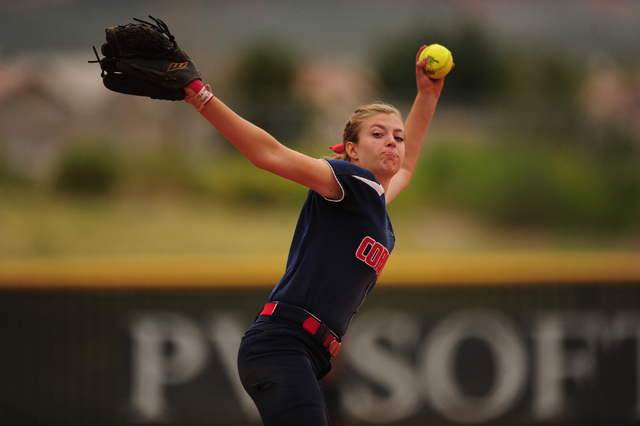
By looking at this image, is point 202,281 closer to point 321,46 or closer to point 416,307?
point 416,307

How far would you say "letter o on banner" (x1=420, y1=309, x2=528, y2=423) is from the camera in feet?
21.4

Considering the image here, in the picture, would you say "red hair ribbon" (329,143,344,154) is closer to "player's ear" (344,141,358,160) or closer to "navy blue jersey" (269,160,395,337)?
"player's ear" (344,141,358,160)

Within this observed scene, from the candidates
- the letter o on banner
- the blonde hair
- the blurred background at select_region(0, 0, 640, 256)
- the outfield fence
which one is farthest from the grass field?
the blonde hair

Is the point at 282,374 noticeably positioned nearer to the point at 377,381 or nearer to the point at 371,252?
the point at 371,252

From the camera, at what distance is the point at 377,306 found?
21.8 feet

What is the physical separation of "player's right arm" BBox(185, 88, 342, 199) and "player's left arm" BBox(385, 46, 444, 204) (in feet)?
3.18

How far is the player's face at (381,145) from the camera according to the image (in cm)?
276

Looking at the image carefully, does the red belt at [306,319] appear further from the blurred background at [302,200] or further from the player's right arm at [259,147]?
the blurred background at [302,200]

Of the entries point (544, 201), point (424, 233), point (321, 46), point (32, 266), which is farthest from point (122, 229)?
point (321, 46)

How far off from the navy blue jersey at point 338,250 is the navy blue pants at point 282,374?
0.13 m

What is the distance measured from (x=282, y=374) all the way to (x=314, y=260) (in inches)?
18.2

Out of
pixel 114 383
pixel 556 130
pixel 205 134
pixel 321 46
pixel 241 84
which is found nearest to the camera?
pixel 114 383

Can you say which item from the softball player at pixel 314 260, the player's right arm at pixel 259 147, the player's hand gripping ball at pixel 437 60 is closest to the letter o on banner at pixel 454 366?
the player's hand gripping ball at pixel 437 60

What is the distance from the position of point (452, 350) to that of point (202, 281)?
2651 millimetres
